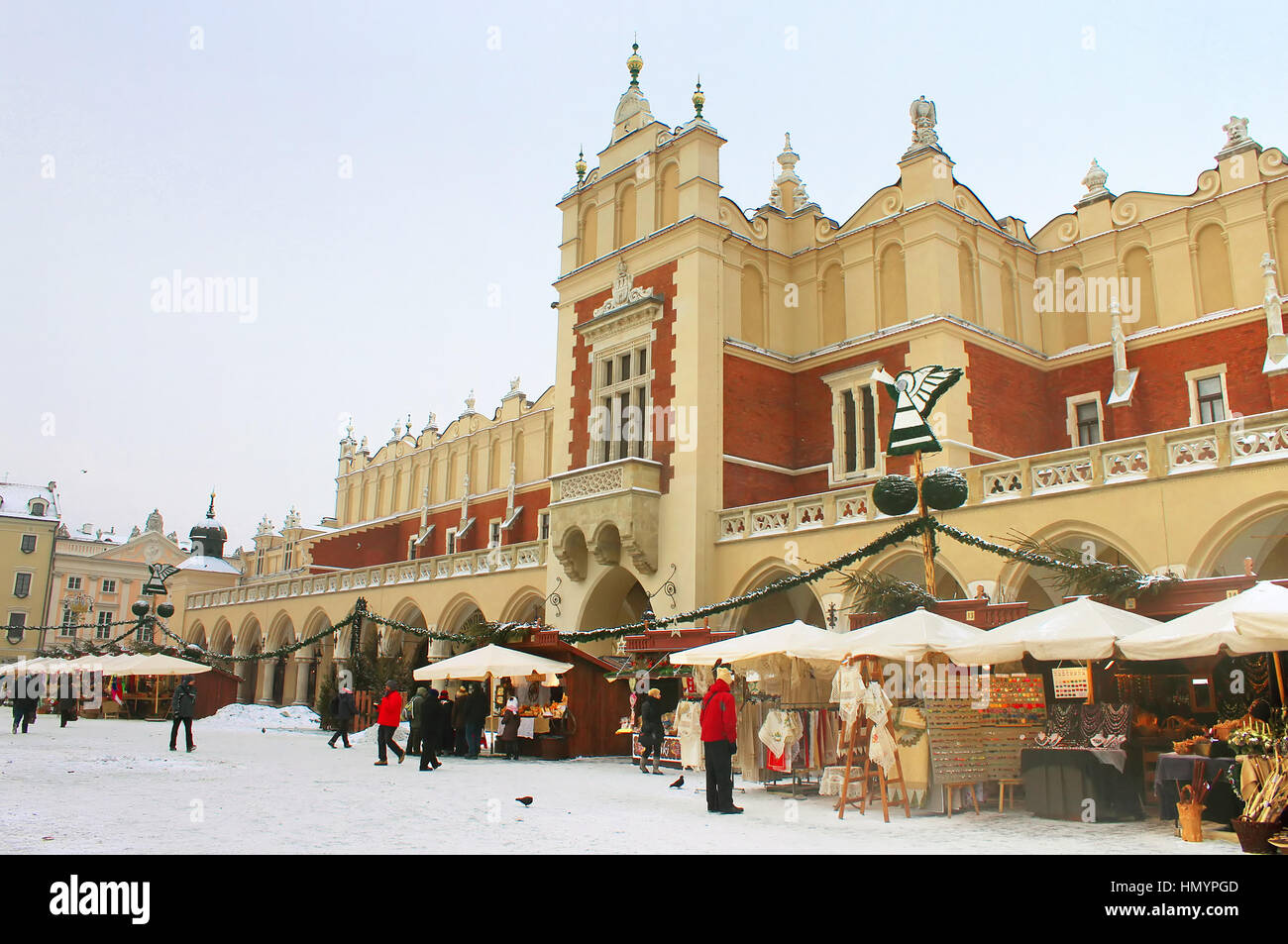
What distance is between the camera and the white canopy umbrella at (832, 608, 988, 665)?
1262cm

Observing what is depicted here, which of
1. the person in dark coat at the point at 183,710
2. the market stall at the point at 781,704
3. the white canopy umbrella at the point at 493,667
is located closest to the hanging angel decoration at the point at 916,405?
the market stall at the point at 781,704

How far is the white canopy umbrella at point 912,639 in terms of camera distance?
1262 centimetres

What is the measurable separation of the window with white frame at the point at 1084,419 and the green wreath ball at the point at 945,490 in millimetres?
11618

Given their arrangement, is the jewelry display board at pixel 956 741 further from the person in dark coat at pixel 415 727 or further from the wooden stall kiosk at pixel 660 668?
the person in dark coat at pixel 415 727

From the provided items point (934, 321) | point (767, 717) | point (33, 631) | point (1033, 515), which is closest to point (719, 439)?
point (934, 321)

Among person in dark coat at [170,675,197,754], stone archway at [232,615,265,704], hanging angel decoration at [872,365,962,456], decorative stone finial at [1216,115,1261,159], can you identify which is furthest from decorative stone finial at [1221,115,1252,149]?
stone archway at [232,615,265,704]

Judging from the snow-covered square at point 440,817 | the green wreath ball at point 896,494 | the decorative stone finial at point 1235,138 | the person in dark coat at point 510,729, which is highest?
the decorative stone finial at point 1235,138

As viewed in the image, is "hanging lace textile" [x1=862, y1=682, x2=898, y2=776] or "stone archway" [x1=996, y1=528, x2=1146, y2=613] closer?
"hanging lace textile" [x1=862, y1=682, x2=898, y2=776]

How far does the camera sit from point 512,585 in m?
29.4

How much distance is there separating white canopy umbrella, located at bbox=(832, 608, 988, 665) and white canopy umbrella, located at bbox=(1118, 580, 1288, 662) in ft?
6.48

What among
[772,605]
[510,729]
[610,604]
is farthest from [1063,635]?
[610,604]

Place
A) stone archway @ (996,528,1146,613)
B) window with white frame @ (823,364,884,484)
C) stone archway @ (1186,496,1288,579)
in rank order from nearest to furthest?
stone archway @ (1186,496,1288,579)
stone archway @ (996,528,1146,613)
window with white frame @ (823,364,884,484)

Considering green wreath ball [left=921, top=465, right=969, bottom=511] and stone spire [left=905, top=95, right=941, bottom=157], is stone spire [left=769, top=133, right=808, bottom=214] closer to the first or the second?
stone spire [left=905, top=95, right=941, bottom=157]

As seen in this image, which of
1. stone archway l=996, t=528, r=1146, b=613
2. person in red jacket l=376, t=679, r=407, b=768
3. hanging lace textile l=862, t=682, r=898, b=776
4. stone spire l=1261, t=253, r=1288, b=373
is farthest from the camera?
stone spire l=1261, t=253, r=1288, b=373
